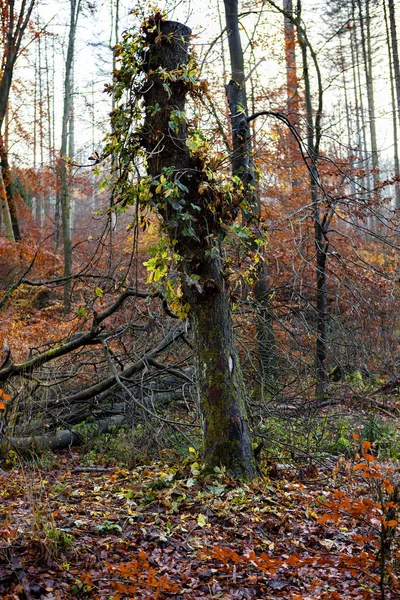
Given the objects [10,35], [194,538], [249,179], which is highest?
[10,35]

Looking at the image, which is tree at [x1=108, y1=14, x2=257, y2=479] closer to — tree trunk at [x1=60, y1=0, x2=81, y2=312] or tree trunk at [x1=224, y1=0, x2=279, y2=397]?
tree trunk at [x1=224, y1=0, x2=279, y2=397]

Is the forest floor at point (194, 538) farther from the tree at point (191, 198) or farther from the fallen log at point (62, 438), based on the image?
the fallen log at point (62, 438)

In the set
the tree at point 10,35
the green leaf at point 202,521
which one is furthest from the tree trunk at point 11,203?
the green leaf at point 202,521

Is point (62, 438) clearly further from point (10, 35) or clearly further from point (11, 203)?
point (11, 203)

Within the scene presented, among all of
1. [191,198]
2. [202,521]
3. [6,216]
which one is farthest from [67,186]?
[202,521]

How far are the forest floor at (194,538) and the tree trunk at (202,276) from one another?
0.33 meters

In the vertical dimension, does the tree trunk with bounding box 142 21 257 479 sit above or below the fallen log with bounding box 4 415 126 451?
above

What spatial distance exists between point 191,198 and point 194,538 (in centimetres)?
Result: 278

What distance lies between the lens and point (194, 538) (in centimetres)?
403

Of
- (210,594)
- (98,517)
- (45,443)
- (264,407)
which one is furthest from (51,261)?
(210,594)

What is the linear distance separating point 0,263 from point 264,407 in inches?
492

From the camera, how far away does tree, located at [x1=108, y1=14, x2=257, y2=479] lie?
4.83 meters

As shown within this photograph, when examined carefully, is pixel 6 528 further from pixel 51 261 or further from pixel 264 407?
pixel 51 261

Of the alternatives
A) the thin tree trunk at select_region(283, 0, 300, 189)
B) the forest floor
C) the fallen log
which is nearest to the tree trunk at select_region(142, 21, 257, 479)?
the forest floor
